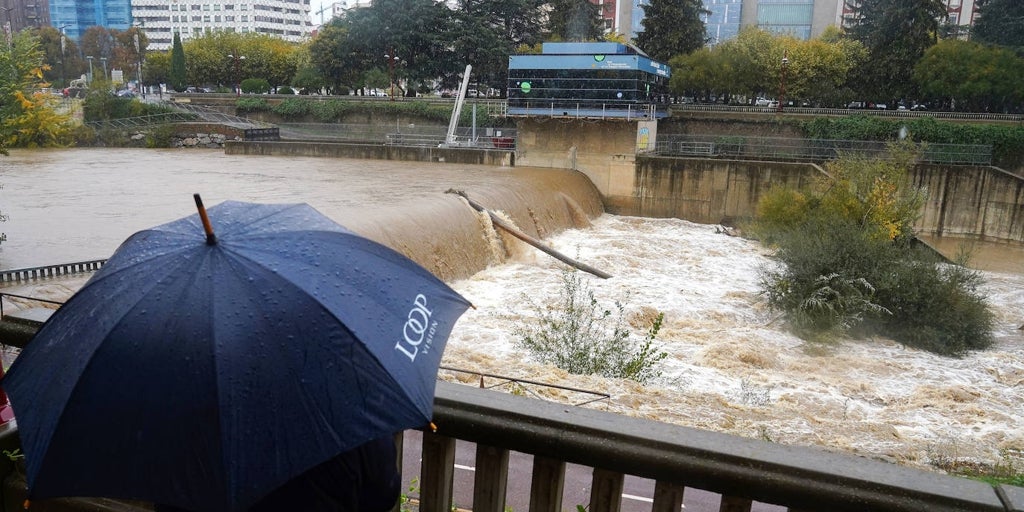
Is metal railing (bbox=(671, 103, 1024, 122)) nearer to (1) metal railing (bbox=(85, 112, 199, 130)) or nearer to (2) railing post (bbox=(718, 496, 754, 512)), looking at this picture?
(1) metal railing (bbox=(85, 112, 199, 130))

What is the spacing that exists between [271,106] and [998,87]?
43.2 m

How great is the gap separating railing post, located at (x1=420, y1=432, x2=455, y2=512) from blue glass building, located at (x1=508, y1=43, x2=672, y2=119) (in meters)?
29.9

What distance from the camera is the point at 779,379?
12.8 m

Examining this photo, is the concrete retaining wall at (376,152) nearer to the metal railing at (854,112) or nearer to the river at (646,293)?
the river at (646,293)

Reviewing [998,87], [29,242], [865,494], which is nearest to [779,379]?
[865,494]

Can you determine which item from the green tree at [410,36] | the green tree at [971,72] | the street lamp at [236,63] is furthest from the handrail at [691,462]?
the street lamp at [236,63]

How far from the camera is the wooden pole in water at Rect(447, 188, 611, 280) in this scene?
62.8 feet

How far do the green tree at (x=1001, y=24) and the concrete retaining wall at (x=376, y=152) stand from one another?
30973 mm

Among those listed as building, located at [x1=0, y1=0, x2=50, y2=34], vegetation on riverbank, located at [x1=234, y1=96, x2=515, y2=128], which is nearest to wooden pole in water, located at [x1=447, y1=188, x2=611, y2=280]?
vegetation on riverbank, located at [x1=234, y1=96, x2=515, y2=128]

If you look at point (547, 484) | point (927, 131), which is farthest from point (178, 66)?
point (547, 484)

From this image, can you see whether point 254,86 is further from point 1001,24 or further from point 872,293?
point 872,293

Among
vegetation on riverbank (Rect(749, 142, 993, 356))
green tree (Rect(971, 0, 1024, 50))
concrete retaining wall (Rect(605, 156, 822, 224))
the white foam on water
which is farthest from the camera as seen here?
green tree (Rect(971, 0, 1024, 50))

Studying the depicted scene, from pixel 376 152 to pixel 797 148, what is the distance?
728 inches

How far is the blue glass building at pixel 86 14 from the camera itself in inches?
4486
